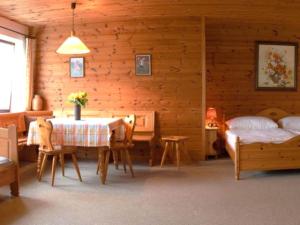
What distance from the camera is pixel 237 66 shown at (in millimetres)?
5887

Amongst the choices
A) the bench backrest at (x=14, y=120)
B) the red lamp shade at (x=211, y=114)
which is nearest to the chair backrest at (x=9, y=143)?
the bench backrest at (x=14, y=120)

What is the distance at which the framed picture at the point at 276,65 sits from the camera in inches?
231

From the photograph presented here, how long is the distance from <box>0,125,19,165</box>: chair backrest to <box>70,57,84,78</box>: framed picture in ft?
7.25

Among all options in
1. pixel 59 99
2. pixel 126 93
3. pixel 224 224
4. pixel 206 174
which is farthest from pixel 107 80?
pixel 224 224

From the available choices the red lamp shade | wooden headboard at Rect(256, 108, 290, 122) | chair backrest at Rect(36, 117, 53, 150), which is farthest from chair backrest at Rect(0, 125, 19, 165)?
wooden headboard at Rect(256, 108, 290, 122)

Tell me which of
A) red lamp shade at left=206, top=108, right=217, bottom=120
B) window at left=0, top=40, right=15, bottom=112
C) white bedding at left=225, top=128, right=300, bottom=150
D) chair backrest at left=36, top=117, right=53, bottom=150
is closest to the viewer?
chair backrest at left=36, top=117, right=53, bottom=150

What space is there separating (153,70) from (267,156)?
2.36m

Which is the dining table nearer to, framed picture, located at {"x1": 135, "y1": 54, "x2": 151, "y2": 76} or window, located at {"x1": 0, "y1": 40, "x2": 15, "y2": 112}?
framed picture, located at {"x1": 135, "y1": 54, "x2": 151, "y2": 76}

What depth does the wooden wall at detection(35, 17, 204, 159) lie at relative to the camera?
5.32 m

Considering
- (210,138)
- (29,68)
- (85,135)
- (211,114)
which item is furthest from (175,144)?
(29,68)

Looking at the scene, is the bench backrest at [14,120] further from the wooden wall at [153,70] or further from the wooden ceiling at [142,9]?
the wooden ceiling at [142,9]

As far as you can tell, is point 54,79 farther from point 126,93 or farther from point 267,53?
point 267,53

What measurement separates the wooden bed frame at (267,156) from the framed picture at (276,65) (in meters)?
1.95

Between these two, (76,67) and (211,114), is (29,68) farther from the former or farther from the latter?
(211,114)
